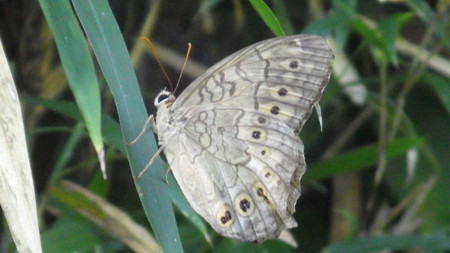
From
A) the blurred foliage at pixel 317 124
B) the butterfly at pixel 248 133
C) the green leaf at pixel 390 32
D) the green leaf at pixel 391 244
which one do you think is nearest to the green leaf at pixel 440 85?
the blurred foliage at pixel 317 124

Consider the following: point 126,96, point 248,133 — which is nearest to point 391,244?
point 248,133

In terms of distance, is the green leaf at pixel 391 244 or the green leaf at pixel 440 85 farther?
the green leaf at pixel 440 85

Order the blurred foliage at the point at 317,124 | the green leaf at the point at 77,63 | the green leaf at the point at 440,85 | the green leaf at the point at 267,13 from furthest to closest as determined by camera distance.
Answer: the green leaf at the point at 440,85 < the blurred foliage at the point at 317,124 < the green leaf at the point at 267,13 < the green leaf at the point at 77,63

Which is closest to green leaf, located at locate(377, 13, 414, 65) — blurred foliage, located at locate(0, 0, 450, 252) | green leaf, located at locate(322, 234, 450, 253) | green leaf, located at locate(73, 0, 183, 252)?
blurred foliage, located at locate(0, 0, 450, 252)

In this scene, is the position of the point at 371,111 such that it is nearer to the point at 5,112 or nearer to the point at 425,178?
the point at 425,178

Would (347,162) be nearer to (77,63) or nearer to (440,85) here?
(440,85)

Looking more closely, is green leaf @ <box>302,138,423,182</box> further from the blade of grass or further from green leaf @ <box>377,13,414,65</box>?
the blade of grass

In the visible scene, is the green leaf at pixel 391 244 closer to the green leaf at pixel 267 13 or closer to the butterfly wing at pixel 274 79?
the butterfly wing at pixel 274 79
